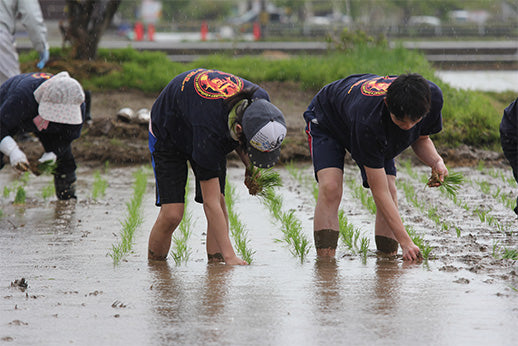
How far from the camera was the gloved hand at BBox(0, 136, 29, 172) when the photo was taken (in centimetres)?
567

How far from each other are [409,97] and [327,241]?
1.20m

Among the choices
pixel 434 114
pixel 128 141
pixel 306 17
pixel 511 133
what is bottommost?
pixel 306 17

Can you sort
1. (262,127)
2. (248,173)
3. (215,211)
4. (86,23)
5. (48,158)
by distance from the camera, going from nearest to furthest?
(262,127), (215,211), (248,173), (48,158), (86,23)

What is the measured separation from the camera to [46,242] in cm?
496

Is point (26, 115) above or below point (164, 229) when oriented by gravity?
above

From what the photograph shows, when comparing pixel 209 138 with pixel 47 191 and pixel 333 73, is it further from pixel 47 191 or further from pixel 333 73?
pixel 333 73

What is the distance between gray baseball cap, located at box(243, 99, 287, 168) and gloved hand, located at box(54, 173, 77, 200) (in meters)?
3.44

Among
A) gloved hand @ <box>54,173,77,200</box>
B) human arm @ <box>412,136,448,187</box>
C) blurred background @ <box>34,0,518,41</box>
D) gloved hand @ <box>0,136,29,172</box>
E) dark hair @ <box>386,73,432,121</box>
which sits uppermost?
dark hair @ <box>386,73,432,121</box>

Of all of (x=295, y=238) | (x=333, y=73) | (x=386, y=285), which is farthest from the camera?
(x=333, y=73)

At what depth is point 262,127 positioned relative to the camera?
347cm

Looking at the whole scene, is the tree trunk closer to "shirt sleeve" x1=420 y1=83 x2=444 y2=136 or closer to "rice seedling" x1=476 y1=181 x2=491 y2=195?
"rice seedling" x1=476 y1=181 x2=491 y2=195

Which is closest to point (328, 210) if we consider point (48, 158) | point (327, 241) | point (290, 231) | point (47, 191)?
point (327, 241)

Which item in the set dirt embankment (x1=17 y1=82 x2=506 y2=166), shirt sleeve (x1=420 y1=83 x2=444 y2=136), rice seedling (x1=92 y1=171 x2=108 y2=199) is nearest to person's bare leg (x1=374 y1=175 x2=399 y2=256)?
shirt sleeve (x1=420 y1=83 x2=444 y2=136)

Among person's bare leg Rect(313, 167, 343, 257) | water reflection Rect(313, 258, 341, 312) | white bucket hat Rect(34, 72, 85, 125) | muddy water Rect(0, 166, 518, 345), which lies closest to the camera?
muddy water Rect(0, 166, 518, 345)
